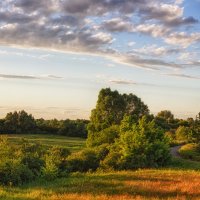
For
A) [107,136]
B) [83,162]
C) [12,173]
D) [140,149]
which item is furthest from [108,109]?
[12,173]

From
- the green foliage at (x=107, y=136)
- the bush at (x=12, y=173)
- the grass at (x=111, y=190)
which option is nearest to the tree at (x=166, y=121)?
the green foliage at (x=107, y=136)

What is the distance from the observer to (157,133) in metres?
58.5

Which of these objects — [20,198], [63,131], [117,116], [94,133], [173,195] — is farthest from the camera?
[63,131]

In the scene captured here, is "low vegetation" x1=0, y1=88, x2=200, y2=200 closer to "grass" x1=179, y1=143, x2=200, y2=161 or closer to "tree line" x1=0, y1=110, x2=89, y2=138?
"grass" x1=179, y1=143, x2=200, y2=161

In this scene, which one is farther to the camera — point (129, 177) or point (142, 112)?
point (142, 112)

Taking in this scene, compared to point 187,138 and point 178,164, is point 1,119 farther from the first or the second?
point 178,164

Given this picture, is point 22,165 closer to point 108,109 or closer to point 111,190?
point 111,190

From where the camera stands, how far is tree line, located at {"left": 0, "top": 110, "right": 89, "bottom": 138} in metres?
125

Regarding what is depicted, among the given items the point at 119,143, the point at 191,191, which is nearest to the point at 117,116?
the point at 119,143

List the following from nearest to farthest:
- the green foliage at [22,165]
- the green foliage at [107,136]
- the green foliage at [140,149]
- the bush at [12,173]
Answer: the bush at [12,173], the green foliage at [22,165], the green foliage at [140,149], the green foliage at [107,136]

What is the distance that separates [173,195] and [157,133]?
27.9 metres

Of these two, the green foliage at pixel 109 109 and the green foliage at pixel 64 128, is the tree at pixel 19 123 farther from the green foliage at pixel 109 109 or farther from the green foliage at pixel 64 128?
the green foliage at pixel 109 109

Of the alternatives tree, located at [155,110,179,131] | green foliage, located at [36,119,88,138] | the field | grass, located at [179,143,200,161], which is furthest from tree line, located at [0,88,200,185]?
green foliage, located at [36,119,88,138]

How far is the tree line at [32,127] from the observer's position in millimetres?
125062
